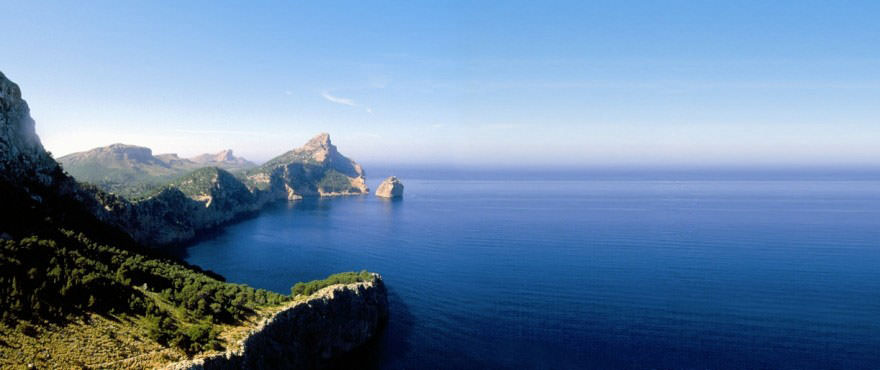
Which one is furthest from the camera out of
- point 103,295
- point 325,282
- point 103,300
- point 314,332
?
point 325,282

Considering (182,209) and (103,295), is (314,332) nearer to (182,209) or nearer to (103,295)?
(103,295)

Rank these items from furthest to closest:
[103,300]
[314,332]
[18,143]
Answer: [18,143] → [314,332] → [103,300]

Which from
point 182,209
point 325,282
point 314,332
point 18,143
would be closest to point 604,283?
point 325,282

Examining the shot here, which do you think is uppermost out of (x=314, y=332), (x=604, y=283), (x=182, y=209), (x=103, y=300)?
(x=103, y=300)

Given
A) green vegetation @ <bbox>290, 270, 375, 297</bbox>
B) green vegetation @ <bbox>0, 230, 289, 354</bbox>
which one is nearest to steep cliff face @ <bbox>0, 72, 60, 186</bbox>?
green vegetation @ <bbox>0, 230, 289, 354</bbox>

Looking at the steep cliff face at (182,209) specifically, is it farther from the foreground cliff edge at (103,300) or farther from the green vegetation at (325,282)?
the green vegetation at (325,282)

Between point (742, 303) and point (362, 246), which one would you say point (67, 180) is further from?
point (742, 303)

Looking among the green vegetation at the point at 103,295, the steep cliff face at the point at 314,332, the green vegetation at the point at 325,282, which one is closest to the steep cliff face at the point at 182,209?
the green vegetation at the point at 103,295
